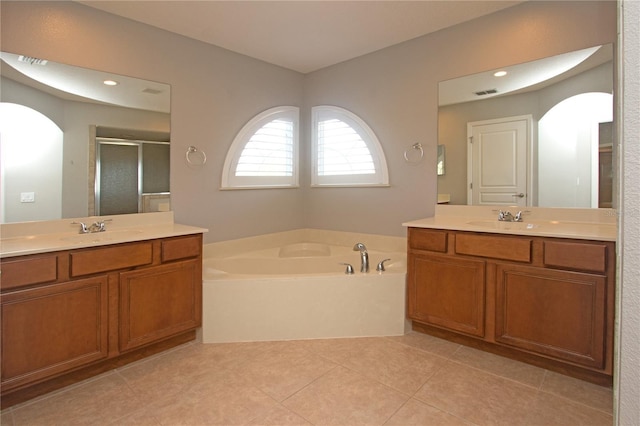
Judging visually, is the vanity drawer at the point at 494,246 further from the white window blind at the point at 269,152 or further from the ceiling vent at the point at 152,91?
the ceiling vent at the point at 152,91

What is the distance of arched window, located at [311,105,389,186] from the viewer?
11.9 ft

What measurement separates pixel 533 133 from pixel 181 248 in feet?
8.80

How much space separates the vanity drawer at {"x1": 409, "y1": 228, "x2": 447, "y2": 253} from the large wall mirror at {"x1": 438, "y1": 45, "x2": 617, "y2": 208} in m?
0.57

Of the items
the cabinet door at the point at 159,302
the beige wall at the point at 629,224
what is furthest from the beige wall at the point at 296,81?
the beige wall at the point at 629,224

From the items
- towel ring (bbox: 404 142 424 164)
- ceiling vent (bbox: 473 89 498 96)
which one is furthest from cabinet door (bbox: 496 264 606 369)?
ceiling vent (bbox: 473 89 498 96)

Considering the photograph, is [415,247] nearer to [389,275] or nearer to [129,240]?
[389,275]

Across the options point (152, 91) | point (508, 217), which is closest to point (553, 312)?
point (508, 217)

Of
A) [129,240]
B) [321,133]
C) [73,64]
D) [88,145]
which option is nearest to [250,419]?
[129,240]

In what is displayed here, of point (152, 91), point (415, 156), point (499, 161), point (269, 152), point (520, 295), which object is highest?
point (152, 91)

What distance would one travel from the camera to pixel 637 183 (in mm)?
512

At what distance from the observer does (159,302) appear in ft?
8.05

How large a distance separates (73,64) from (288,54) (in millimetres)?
1815

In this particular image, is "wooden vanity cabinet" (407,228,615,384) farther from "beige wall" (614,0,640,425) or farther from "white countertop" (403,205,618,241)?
"beige wall" (614,0,640,425)

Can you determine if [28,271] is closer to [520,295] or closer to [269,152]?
[269,152]
